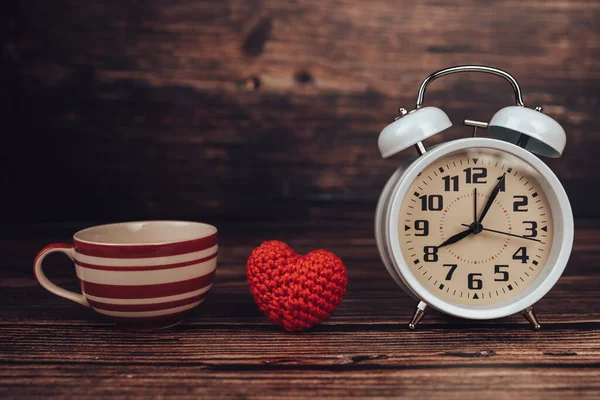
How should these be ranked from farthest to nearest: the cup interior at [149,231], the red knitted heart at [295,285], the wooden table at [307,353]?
the cup interior at [149,231] → the red knitted heart at [295,285] → the wooden table at [307,353]

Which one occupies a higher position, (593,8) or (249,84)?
(593,8)

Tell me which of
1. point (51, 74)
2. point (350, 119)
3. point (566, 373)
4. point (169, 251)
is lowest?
point (566, 373)

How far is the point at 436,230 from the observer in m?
0.67

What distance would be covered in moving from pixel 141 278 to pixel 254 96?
0.89m

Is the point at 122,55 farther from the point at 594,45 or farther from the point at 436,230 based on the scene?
the point at 594,45

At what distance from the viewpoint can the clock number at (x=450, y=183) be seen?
665mm

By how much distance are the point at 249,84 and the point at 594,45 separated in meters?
0.90

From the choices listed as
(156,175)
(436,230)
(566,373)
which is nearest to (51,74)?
(156,175)

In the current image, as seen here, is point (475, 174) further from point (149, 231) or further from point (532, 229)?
point (149, 231)

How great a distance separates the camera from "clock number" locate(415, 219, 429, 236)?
0.67 m

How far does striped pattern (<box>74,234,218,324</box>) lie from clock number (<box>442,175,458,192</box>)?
0.30 metres

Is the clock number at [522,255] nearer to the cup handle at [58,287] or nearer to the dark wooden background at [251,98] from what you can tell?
the cup handle at [58,287]

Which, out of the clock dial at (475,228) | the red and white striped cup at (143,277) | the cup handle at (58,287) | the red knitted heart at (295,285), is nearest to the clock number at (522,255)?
the clock dial at (475,228)

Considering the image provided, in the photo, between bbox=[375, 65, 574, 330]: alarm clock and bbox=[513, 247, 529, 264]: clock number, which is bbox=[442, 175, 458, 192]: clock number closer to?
bbox=[375, 65, 574, 330]: alarm clock
